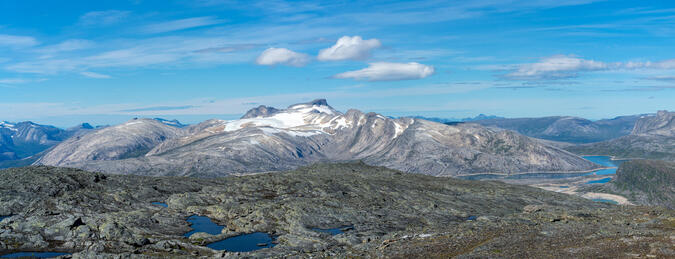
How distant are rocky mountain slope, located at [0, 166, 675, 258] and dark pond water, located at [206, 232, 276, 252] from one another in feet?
9.04

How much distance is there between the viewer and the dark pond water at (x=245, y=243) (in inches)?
4722

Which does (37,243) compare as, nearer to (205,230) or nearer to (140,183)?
(205,230)

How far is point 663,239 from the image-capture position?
9600 cm

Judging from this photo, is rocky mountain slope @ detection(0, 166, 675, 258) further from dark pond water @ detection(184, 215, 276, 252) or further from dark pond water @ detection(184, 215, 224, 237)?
dark pond water @ detection(184, 215, 224, 237)

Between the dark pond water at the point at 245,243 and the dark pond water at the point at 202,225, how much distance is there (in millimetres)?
8202

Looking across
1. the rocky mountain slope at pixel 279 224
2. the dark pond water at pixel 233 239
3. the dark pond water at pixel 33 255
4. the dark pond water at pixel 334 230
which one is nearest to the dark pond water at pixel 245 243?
the dark pond water at pixel 233 239

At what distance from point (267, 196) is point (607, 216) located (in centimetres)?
12656

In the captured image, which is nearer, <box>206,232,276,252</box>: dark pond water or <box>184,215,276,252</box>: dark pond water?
<box>206,232,276,252</box>: dark pond water

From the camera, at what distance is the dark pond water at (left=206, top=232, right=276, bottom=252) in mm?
119938

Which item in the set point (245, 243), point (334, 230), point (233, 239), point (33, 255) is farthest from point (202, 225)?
point (33, 255)

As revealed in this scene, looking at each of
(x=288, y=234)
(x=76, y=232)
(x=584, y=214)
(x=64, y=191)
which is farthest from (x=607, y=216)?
(x=64, y=191)

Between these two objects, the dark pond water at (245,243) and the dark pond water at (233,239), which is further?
the dark pond water at (233,239)

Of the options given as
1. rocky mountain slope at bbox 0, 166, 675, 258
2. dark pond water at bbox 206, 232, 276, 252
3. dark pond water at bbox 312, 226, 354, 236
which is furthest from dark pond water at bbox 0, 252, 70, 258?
dark pond water at bbox 312, 226, 354, 236

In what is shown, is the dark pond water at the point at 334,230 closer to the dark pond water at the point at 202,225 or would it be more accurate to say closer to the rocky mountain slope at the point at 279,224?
the rocky mountain slope at the point at 279,224
